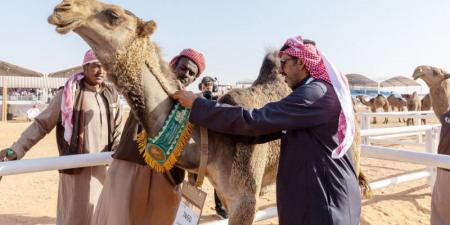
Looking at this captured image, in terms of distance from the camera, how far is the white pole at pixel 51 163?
2498 mm

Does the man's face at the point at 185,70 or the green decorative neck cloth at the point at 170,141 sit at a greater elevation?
the man's face at the point at 185,70

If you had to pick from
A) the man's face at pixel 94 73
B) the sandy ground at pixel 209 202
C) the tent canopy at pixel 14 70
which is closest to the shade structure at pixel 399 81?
the tent canopy at pixel 14 70

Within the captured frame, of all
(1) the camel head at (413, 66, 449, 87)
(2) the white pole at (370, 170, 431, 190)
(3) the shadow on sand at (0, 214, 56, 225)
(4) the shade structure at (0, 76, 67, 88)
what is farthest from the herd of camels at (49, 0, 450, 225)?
(4) the shade structure at (0, 76, 67, 88)

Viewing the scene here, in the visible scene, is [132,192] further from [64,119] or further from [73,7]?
[73,7]

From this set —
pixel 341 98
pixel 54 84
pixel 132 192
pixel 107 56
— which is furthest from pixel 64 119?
pixel 54 84

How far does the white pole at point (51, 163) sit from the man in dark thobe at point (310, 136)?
104cm

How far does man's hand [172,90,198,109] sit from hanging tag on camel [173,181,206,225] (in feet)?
1.79

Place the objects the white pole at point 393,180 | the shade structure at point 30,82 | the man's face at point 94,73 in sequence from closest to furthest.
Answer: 1. the man's face at point 94,73
2. the white pole at point 393,180
3. the shade structure at point 30,82

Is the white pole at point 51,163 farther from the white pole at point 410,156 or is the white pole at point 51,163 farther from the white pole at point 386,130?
the white pole at point 386,130

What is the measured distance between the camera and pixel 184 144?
2.45 m

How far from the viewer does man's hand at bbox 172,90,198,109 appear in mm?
2410

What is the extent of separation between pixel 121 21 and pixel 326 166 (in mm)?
1459

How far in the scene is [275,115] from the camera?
2197 millimetres

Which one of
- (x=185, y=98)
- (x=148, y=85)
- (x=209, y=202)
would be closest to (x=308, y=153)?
(x=185, y=98)
